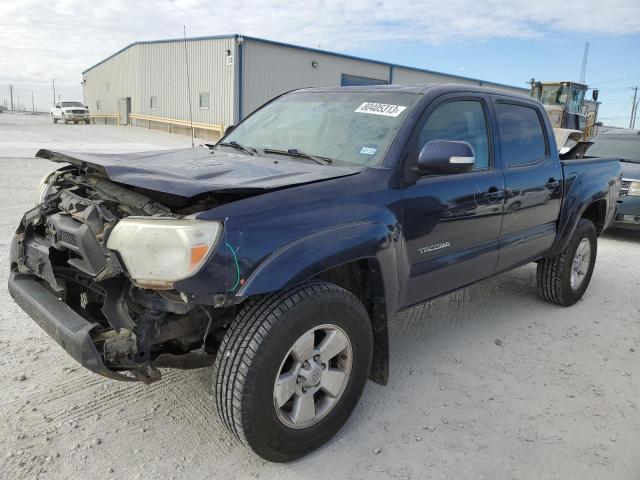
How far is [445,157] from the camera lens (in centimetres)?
280

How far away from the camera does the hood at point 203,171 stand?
225 cm

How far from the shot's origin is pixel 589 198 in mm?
4715

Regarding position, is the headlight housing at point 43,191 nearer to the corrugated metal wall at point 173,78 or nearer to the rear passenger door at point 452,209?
the rear passenger door at point 452,209

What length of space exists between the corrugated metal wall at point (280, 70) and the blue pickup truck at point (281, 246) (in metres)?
20.9

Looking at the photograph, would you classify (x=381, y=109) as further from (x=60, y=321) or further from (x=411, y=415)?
(x=60, y=321)

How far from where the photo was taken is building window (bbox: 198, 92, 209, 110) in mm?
25941

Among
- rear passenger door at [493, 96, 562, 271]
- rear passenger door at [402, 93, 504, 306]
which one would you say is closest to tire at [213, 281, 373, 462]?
rear passenger door at [402, 93, 504, 306]

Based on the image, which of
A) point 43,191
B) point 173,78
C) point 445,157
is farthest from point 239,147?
point 173,78

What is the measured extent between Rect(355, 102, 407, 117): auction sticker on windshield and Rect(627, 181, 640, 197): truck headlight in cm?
627

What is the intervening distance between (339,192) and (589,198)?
10.4 ft

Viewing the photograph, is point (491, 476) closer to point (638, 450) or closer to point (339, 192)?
point (638, 450)

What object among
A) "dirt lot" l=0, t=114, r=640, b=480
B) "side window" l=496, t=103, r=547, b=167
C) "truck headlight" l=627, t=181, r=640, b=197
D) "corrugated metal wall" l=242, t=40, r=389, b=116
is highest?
"corrugated metal wall" l=242, t=40, r=389, b=116

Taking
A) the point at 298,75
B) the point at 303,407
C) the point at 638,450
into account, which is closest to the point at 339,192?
the point at 303,407

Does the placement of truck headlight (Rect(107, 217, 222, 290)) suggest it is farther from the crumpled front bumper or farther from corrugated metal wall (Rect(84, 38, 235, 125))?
corrugated metal wall (Rect(84, 38, 235, 125))
